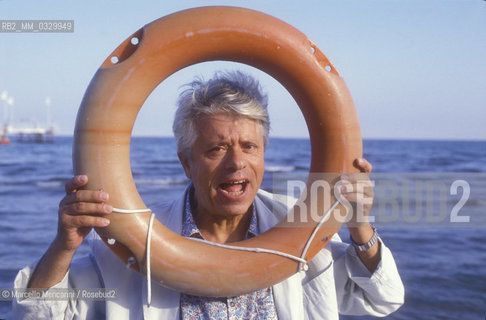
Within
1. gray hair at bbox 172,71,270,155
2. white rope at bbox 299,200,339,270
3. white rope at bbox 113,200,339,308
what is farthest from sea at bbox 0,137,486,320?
white rope at bbox 299,200,339,270

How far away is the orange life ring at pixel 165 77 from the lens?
154 centimetres

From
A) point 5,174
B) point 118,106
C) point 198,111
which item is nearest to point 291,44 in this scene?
point 198,111

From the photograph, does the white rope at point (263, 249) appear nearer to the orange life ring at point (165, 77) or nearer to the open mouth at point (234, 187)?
the orange life ring at point (165, 77)

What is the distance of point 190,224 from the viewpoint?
66.9 inches

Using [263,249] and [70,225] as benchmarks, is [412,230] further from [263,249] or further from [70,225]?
[70,225]

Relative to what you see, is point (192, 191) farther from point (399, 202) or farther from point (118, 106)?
point (399, 202)

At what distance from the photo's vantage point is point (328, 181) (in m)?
1.70

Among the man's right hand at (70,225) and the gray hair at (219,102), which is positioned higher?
the gray hair at (219,102)

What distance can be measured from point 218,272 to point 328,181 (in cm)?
51

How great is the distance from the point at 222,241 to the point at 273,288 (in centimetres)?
26

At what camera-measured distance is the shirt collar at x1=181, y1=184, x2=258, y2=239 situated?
1688mm

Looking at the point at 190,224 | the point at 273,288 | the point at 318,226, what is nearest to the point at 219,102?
the point at 190,224

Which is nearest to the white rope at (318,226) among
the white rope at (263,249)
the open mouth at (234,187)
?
the white rope at (263,249)

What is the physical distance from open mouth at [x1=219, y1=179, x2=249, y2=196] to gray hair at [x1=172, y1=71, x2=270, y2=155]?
0.63 ft
